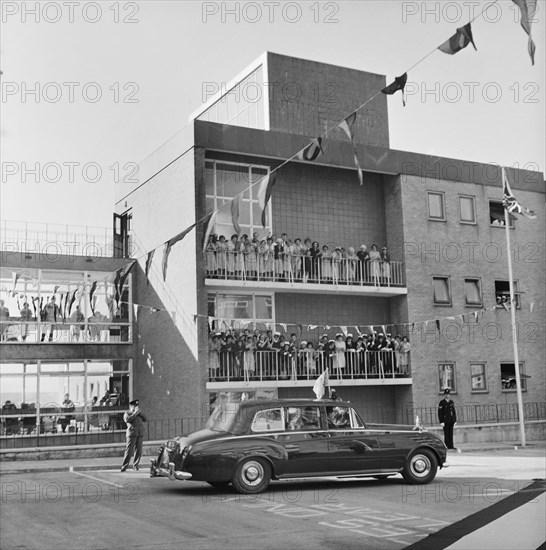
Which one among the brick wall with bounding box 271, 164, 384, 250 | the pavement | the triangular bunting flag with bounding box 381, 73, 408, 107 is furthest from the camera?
the brick wall with bounding box 271, 164, 384, 250

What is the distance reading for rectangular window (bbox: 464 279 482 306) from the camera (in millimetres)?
29953

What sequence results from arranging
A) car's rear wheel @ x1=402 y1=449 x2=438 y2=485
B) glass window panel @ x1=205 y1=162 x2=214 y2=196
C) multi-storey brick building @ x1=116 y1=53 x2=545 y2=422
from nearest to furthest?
car's rear wheel @ x1=402 y1=449 x2=438 y2=485 < multi-storey brick building @ x1=116 y1=53 x2=545 y2=422 < glass window panel @ x1=205 y1=162 x2=214 y2=196

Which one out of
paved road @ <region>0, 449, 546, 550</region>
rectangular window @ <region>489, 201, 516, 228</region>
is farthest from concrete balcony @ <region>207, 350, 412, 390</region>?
paved road @ <region>0, 449, 546, 550</region>

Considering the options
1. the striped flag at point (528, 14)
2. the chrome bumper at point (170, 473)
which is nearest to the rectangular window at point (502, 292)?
the chrome bumper at point (170, 473)

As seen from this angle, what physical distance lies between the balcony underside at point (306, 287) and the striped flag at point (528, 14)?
56.1ft

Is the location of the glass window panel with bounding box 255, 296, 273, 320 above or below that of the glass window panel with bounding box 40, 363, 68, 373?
above

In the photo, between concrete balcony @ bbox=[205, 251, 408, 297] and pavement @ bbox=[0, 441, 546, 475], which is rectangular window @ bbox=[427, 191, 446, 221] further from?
pavement @ bbox=[0, 441, 546, 475]

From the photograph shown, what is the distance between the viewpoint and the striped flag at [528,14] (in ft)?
27.1

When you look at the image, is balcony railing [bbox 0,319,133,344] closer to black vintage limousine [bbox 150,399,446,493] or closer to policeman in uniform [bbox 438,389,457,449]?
policeman in uniform [bbox 438,389,457,449]

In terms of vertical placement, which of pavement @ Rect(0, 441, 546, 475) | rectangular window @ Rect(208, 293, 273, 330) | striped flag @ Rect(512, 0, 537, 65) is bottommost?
pavement @ Rect(0, 441, 546, 475)

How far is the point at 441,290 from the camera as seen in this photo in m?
29.4

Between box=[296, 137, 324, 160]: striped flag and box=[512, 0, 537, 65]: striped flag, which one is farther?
box=[296, 137, 324, 160]: striped flag

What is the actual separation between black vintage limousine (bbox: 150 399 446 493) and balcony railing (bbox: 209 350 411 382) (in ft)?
29.8

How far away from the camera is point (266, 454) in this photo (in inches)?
566
